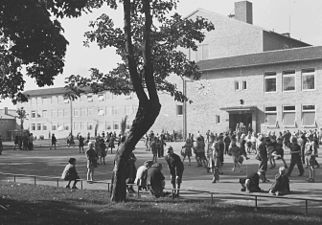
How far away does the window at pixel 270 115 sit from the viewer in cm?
4784

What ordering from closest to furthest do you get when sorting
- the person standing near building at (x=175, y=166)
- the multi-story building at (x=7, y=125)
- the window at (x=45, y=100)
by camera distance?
the person standing near building at (x=175, y=166), the window at (x=45, y=100), the multi-story building at (x=7, y=125)

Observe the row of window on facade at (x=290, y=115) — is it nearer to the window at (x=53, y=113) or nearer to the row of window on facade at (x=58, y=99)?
the row of window on facade at (x=58, y=99)

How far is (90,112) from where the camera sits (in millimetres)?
78188

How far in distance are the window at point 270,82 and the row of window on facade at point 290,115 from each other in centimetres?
183

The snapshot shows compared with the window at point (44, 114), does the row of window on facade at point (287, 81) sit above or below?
above

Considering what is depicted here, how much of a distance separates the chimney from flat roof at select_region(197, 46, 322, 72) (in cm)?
924

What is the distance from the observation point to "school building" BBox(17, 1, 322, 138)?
46.0 metres

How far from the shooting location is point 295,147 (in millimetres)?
18938

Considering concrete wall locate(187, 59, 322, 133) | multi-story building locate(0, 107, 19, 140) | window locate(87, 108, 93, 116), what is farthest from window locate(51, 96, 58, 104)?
concrete wall locate(187, 59, 322, 133)

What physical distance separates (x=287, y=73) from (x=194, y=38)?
32970 mm

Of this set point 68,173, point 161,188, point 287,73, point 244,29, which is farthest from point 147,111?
point 244,29

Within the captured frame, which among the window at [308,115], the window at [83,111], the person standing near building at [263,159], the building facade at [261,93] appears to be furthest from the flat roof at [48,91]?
the person standing near building at [263,159]

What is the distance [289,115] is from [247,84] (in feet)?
18.5

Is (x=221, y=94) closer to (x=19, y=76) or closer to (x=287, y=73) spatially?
(x=287, y=73)
